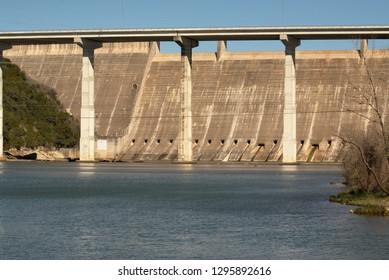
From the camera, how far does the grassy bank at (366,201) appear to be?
35.9 m

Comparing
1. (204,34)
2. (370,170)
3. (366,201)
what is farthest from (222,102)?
(370,170)

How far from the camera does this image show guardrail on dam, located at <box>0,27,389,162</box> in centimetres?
9225

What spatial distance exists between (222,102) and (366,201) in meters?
67.9

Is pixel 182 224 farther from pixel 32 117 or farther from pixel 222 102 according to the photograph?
pixel 32 117

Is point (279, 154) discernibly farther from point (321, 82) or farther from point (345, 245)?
point (345, 245)

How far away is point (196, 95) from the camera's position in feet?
356

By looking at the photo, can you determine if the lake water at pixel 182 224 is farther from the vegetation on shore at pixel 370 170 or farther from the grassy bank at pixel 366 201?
Result: the vegetation on shore at pixel 370 170

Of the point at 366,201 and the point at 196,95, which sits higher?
A: the point at 196,95

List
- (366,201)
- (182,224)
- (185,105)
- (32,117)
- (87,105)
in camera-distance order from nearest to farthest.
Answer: (182,224) < (366,201) < (185,105) < (87,105) < (32,117)

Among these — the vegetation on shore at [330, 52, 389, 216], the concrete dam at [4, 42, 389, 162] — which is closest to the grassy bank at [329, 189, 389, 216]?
the vegetation on shore at [330, 52, 389, 216]

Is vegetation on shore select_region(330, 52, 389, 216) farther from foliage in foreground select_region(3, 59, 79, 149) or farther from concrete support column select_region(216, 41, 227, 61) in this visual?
concrete support column select_region(216, 41, 227, 61)

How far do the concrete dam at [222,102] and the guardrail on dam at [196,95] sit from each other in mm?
113

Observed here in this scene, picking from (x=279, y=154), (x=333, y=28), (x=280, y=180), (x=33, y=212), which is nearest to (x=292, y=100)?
(x=333, y=28)

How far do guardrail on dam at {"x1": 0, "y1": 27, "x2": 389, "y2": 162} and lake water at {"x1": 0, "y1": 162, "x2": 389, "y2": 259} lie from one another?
37149 millimetres
